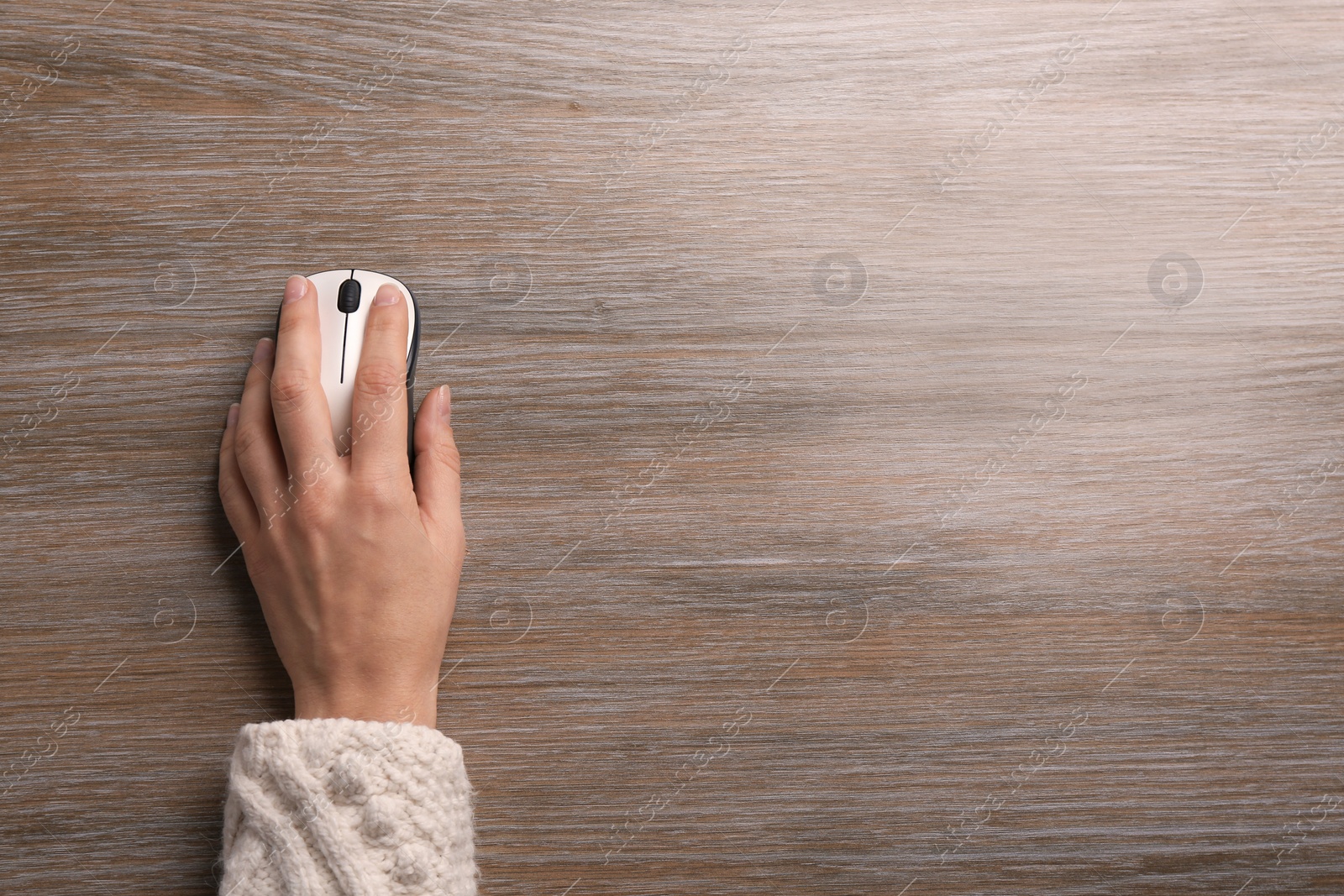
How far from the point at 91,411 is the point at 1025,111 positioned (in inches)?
36.5

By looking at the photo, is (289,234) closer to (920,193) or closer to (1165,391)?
(920,193)

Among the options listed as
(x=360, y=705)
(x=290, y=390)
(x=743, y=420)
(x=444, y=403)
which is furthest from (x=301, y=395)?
(x=743, y=420)

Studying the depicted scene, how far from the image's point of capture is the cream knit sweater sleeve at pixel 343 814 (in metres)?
0.61

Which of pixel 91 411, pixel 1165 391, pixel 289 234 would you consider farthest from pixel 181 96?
pixel 1165 391

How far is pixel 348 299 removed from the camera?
2.37ft

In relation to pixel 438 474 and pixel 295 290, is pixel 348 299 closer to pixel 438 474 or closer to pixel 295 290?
pixel 295 290

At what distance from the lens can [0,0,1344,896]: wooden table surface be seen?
74cm

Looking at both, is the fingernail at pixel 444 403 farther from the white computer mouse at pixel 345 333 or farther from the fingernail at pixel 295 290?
the fingernail at pixel 295 290

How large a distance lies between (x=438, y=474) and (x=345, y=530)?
0.09 metres

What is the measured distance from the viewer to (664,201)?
2.56ft

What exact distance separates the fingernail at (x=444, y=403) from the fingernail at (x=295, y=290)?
0.15m

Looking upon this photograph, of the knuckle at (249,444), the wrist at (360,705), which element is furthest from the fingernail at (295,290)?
the wrist at (360,705)

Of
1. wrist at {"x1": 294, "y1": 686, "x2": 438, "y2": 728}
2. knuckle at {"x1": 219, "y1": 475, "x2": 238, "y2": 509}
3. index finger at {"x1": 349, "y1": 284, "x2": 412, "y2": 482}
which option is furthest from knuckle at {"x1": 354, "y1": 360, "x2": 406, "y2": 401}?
wrist at {"x1": 294, "y1": 686, "x2": 438, "y2": 728}

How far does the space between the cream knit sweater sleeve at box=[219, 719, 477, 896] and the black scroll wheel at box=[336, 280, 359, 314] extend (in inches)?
13.7
